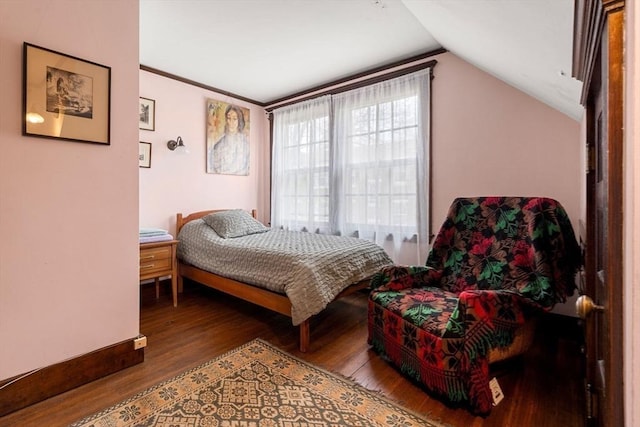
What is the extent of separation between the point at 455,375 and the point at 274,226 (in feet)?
11.0

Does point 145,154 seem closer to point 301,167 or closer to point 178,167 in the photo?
point 178,167

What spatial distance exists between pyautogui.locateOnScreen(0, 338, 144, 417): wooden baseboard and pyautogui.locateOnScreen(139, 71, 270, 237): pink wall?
184cm

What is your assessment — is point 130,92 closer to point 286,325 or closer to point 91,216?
point 91,216

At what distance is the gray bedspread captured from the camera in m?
2.19

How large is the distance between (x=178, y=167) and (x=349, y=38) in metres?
2.50

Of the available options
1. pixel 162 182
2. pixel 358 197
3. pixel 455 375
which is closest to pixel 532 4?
pixel 455 375

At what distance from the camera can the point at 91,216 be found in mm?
1795

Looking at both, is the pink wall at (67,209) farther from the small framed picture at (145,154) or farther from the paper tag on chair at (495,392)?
the paper tag on chair at (495,392)

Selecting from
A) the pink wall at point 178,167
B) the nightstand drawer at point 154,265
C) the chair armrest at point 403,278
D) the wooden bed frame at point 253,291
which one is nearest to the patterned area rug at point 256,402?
the wooden bed frame at point 253,291

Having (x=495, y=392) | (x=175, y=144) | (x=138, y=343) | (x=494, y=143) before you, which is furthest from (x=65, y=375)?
(x=494, y=143)

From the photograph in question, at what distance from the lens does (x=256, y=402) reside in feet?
5.37

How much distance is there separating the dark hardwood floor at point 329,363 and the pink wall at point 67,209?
262mm

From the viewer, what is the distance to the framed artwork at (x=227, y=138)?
4070 millimetres

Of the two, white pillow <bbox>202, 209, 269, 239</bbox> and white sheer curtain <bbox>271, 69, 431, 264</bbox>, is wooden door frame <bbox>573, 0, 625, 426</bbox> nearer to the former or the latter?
white sheer curtain <bbox>271, 69, 431, 264</bbox>
